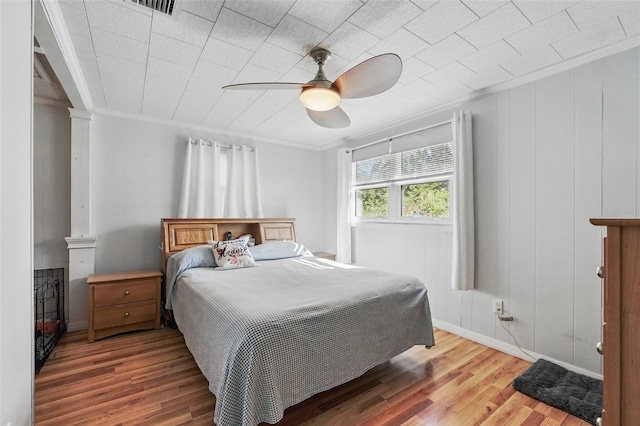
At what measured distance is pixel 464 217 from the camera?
271cm

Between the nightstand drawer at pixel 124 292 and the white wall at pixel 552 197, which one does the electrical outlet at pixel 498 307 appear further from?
the nightstand drawer at pixel 124 292

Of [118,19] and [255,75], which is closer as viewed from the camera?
[118,19]

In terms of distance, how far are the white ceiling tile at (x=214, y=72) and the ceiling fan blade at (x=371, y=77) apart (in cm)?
96

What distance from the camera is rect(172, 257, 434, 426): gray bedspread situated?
1448 mm

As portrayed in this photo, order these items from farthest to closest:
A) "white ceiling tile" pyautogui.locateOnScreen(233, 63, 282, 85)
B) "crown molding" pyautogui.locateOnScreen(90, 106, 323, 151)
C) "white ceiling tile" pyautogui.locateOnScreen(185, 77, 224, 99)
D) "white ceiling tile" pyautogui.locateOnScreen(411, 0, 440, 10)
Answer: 1. "crown molding" pyautogui.locateOnScreen(90, 106, 323, 151)
2. "white ceiling tile" pyautogui.locateOnScreen(185, 77, 224, 99)
3. "white ceiling tile" pyautogui.locateOnScreen(233, 63, 282, 85)
4. "white ceiling tile" pyautogui.locateOnScreen(411, 0, 440, 10)

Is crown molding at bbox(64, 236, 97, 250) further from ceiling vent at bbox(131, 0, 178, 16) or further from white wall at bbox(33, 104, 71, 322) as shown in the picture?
ceiling vent at bbox(131, 0, 178, 16)

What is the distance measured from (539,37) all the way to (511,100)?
731mm

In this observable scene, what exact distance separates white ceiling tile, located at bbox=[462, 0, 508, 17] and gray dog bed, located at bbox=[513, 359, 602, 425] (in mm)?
2406

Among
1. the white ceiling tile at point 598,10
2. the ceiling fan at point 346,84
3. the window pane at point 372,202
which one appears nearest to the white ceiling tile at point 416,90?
the ceiling fan at point 346,84

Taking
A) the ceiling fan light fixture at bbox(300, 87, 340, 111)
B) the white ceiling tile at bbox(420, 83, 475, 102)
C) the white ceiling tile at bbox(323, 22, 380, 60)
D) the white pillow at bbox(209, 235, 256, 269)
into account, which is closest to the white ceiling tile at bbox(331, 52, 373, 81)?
the white ceiling tile at bbox(323, 22, 380, 60)

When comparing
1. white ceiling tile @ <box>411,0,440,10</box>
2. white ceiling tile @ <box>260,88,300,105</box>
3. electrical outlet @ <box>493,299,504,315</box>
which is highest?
white ceiling tile @ <box>411,0,440,10</box>

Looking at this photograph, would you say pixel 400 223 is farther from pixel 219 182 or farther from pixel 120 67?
pixel 120 67

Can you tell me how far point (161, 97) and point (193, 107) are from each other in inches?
12.7

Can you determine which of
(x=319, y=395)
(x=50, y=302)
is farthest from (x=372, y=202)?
(x=50, y=302)
